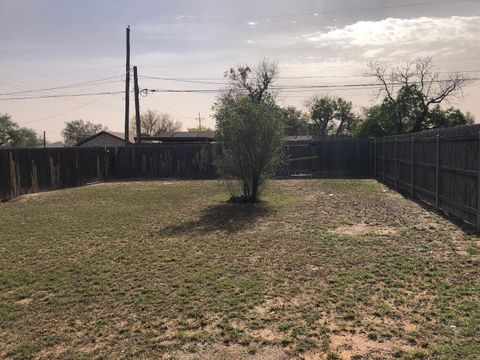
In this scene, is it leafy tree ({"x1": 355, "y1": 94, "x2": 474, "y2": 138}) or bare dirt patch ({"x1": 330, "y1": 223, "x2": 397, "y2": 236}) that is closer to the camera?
bare dirt patch ({"x1": 330, "y1": 223, "x2": 397, "y2": 236})

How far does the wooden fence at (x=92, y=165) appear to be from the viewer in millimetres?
13406

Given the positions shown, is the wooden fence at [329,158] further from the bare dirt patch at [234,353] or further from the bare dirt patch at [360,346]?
the bare dirt patch at [234,353]

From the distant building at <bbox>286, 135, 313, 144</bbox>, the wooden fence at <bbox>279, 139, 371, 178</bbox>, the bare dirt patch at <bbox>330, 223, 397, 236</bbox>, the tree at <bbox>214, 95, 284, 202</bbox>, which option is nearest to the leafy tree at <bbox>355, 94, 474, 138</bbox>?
the distant building at <bbox>286, 135, 313, 144</bbox>

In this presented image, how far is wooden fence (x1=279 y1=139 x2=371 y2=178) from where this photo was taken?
801 inches

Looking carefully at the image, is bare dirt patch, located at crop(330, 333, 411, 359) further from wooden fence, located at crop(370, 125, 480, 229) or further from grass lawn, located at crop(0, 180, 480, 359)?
wooden fence, located at crop(370, 125, 480, 229)

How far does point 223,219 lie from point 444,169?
4.46 metres

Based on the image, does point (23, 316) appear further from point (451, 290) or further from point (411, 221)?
point (411, 221)

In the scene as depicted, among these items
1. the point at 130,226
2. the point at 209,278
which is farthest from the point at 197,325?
the point at 130,226

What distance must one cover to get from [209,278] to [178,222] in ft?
12.0

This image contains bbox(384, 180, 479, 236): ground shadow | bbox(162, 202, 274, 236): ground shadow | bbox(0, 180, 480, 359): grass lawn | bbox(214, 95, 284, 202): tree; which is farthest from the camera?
bbox(214, 95, 284, 202): tree

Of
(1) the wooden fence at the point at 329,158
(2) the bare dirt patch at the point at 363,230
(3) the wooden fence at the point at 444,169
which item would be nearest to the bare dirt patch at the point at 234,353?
(2) the bare dirt patch at the point at 363,230

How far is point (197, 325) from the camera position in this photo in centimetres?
355

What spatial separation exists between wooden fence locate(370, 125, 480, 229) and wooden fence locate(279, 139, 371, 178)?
281 inches

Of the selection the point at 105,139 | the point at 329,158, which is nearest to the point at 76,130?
the point at 105,139
